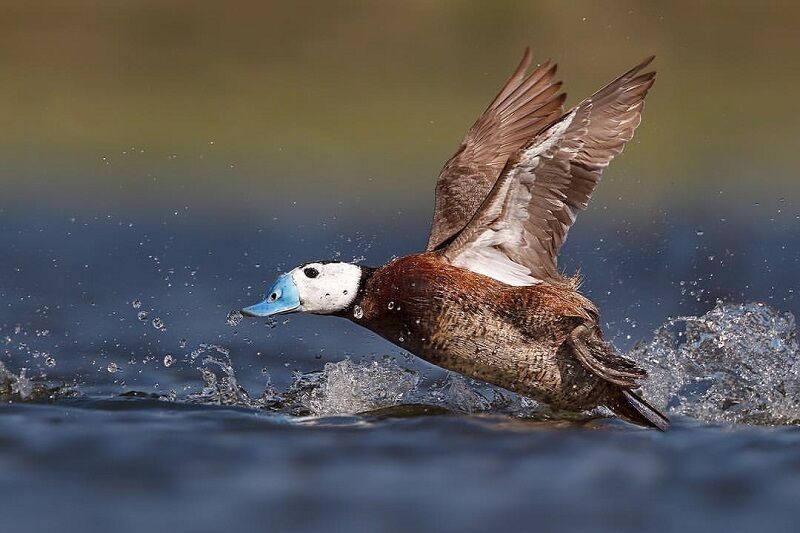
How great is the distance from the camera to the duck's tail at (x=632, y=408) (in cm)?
607

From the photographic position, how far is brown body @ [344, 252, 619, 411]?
607 centimetres

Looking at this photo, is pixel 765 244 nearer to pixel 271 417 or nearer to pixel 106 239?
pixel 106 239

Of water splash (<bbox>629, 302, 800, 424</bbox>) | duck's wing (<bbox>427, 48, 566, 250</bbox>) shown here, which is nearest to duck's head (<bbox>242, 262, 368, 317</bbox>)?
duck's wing (<bbox>427, 48, 566, 250</bbox>)

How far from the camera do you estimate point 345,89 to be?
14328 mm

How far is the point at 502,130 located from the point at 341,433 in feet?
7.88

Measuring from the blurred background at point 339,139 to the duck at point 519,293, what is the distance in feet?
10.1

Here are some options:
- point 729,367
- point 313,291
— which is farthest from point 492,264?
point 729,367

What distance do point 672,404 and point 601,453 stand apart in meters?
1.29

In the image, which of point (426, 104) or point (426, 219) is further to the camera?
point (426, 104)

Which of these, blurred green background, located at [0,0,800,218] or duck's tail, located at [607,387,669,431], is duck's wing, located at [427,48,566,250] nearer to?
duck's tail, located at [607,387,669,431]

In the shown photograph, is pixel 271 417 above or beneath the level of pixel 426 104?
beneath

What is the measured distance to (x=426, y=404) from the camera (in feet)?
20.7

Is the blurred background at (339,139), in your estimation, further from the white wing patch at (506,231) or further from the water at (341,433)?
the white wing patch at (506,231)

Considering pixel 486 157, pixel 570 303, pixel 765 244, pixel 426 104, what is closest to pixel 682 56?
pixel 426 104
